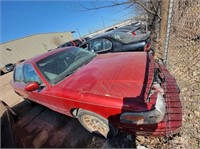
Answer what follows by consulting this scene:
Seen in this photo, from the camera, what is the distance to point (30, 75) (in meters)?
3.68

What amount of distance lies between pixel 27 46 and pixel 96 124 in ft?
108

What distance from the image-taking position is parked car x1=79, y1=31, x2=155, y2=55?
5043 millimetres

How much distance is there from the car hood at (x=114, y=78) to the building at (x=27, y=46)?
1117 inches

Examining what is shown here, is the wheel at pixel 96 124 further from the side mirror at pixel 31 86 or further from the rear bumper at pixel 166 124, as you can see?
the side mirror at pixel 31 86

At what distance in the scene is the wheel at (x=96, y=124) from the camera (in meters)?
2.47

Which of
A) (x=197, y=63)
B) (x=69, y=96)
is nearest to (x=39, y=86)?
(x=69, y=96)

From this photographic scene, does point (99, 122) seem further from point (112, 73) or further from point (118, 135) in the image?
point (112, 73)

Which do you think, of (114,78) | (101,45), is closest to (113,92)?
(114,78)

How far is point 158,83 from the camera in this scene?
249 cm

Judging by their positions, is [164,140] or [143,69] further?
[143,69]

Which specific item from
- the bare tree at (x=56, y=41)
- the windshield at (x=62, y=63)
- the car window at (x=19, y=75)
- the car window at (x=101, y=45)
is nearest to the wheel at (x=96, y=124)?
the windshield at (x=62, y=63)

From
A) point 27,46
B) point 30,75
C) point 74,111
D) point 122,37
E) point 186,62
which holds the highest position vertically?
point 30,75

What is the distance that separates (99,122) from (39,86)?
1493mm

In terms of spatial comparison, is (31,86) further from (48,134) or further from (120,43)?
(120,43)
